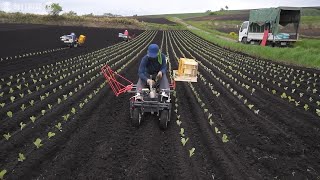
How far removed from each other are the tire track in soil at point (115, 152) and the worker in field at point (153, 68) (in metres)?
0.89

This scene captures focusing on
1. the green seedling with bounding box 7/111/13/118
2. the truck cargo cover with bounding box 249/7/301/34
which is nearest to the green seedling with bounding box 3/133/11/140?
the green seedling with bounding box 7/111/13/118

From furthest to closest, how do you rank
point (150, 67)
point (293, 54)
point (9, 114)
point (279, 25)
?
point (279, 25) < point (293, 54) < point (150, 67) < point (9, 114)

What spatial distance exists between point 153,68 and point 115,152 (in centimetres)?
311

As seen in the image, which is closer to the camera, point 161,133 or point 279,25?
point 161,133

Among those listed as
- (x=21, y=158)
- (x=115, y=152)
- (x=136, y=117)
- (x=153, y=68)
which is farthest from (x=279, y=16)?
(x=21, y=158)

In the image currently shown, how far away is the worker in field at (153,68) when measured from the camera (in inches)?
336

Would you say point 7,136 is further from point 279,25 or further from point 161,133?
point 279,25

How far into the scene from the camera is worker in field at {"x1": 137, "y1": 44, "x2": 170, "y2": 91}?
8.52 m

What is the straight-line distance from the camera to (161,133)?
7551 millimetres

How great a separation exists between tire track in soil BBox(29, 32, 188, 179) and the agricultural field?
0.06 ft

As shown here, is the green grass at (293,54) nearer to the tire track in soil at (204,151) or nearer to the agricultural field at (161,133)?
the agricultural field at (161,133)

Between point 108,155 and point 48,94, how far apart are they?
15.8 ft

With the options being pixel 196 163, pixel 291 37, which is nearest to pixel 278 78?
pixel 196 163

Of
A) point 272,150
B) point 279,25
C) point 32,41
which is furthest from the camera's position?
point 32,41
